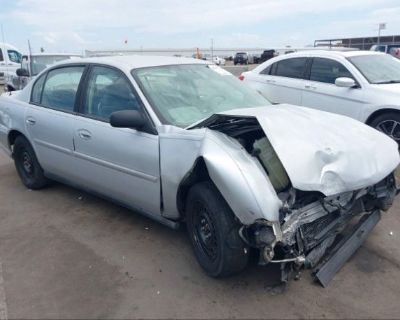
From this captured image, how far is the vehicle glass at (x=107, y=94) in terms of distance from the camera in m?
3.75

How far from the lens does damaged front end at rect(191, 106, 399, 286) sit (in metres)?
2.67

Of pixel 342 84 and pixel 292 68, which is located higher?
pixel 292 68

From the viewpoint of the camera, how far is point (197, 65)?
14.3 ft

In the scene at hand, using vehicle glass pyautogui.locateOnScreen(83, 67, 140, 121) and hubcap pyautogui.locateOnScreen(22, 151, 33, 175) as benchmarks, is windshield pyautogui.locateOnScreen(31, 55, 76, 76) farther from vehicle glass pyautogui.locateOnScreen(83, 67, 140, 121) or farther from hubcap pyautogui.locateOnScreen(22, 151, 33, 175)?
vehicle glass pyautogui.locateOnScreen(83, 67, 140, 121)

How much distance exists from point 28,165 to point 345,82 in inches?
188

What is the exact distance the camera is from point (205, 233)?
3.19 m

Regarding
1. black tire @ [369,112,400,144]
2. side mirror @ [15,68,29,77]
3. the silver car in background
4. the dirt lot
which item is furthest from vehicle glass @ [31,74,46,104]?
side mirror @ [15,68,29,77]

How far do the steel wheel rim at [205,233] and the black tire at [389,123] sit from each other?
12.9 ft

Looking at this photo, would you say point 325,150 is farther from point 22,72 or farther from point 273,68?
point 22,72

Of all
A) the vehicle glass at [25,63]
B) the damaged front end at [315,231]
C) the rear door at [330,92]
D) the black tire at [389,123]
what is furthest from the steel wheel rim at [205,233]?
the vehicle glass at [25,63]

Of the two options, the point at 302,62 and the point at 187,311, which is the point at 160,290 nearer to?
the point at 187,311

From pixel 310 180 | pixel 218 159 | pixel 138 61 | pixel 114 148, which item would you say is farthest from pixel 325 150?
A: pixel 138 61

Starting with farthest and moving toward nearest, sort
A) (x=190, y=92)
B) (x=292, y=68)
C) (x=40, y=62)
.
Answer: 1. (x=40, y=62)
2. (x=292, y=68)
3. (x=190, y=92)

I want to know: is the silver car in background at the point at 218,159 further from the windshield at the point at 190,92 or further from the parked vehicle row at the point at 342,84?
the parked vehicle row at the point at 342,84
